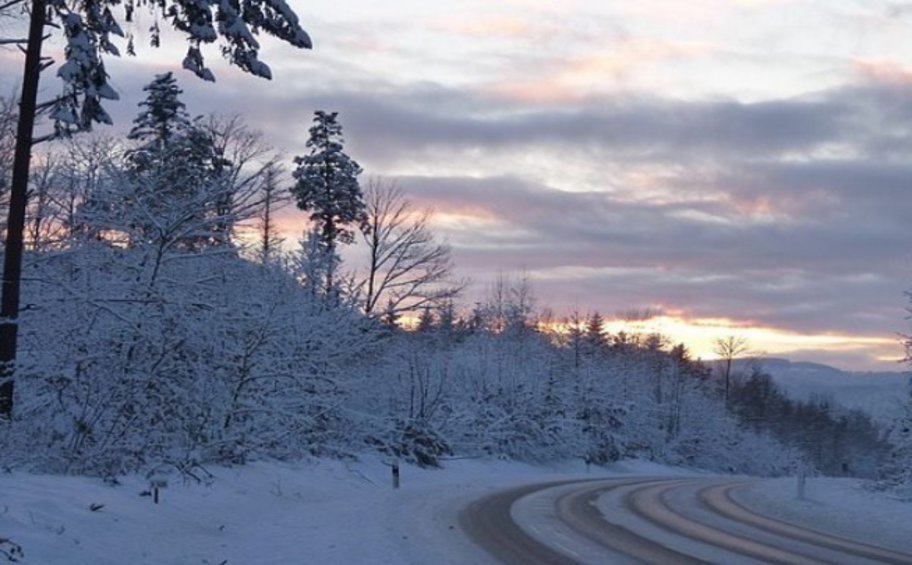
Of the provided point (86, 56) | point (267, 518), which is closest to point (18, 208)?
point (86, 56)

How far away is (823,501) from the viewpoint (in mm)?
24516

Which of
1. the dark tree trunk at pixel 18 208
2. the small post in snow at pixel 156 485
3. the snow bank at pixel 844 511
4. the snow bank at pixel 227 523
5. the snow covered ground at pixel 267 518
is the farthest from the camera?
the snow bank at pixel 844 511

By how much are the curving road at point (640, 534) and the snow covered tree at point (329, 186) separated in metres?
29.7

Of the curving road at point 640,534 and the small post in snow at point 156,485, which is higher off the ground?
the small post in snow at point 156,485

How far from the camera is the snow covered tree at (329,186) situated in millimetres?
51344

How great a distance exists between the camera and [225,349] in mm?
21734

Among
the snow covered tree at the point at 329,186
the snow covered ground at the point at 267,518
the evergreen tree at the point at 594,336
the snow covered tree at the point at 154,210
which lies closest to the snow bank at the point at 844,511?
the snow covered ground at the point at 267,518

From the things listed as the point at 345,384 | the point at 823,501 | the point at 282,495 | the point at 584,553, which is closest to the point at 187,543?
the point at 584,553

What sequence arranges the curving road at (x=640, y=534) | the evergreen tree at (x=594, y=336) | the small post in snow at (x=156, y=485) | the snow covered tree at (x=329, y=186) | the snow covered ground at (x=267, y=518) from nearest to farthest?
1. the snow covered ground at (x=267, y=518)
2. the curving road at (x=640, y=534)
3. the small post in snow at (x=156, y=485)
4. the snow covered tree at (x=329, y=186)
5. the evergreen tree at (x=594, y=336)

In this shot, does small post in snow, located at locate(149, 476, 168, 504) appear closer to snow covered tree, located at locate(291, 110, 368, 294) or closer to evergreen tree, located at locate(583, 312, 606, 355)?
snow covered tree, located at locate(291, 110, 368, 294)

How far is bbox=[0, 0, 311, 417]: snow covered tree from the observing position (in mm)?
14523

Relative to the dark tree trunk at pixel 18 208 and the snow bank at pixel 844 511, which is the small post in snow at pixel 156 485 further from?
the snow bank at pixel 844 511

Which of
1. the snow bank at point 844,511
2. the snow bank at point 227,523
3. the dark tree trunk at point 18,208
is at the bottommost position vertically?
the snow bank at point 844,511

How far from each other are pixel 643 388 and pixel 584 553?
82542 mm
